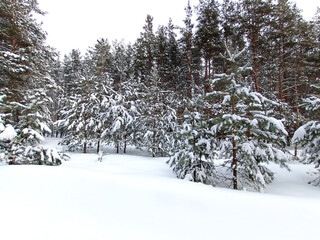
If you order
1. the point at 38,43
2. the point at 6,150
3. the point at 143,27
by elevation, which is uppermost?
the point at 143,27

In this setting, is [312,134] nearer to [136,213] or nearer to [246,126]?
[246,126]

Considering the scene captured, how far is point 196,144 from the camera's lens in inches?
247

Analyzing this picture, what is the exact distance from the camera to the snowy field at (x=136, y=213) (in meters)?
2.40

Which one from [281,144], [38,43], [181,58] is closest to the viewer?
[281,144]

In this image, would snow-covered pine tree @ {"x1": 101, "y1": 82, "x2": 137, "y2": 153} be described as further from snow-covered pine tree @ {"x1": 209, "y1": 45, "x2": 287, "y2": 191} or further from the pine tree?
snow-covered pine tree @ {"x1": 209, "y1": 45, "x2": 287, "y2": 191}

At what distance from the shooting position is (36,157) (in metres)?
7.12

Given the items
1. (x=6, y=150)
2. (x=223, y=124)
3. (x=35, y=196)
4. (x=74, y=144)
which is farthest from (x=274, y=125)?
(x=74, y=144)

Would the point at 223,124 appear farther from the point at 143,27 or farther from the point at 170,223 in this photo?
the point at 143,27

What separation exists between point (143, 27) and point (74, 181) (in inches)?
745

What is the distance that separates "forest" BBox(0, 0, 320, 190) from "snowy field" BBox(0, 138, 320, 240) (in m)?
2.55

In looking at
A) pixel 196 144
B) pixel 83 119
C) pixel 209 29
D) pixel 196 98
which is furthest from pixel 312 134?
pixel 83 119

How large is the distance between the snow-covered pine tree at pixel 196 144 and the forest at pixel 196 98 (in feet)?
0.14

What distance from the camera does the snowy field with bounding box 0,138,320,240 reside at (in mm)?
2396

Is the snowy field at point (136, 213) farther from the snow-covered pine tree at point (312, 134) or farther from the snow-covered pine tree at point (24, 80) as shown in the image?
the snow-covered pine tree at point (312, 134)
